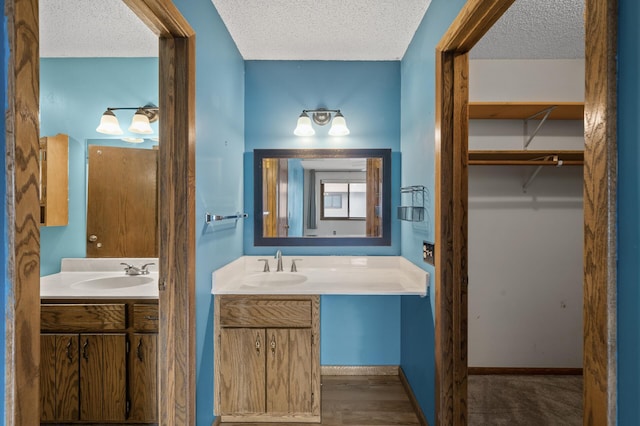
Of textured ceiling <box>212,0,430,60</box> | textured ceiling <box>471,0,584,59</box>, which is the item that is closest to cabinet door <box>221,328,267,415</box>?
textured ceiling <box>212,0,430,60</box>

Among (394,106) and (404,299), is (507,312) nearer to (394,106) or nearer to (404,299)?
(404,299)

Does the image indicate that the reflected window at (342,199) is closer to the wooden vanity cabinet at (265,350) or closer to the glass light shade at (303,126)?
the glass light shade at (303,126)

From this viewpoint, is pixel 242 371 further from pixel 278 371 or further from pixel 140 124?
pixel 140 124

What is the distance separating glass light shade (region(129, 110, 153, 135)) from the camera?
2.48m

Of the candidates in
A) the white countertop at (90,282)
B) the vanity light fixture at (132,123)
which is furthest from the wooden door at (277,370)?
the vanity light fixture at (132,123)

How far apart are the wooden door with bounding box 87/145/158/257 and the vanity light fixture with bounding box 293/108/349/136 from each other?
40.2 inches

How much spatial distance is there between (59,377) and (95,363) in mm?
200

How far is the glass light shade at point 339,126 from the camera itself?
2635 mm

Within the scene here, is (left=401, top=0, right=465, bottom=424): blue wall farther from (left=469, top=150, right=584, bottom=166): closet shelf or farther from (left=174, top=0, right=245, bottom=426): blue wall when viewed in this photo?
(left=174, top=0, right=245, bottom=426): blue wall

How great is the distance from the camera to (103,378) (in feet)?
6.55

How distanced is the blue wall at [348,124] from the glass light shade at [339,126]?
10 cm

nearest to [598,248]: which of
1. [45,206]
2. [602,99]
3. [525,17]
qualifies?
[602,99]

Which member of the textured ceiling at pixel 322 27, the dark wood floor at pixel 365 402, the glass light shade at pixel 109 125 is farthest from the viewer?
the glass light shade at pixel 109 125

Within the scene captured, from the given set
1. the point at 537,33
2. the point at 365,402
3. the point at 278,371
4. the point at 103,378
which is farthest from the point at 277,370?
the point at 537,33
